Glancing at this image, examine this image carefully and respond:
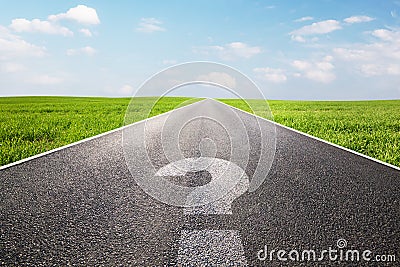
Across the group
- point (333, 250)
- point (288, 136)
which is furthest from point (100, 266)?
point (288, 136)

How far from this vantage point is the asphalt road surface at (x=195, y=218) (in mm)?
3344

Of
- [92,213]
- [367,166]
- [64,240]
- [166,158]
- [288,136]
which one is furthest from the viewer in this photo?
[288,136]

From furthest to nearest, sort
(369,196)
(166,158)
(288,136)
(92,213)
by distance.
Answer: (288,136) < (166,158) < (369,196) < (92,213)

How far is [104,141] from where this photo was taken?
9883 millimetres

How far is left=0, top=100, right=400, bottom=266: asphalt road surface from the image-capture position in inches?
132

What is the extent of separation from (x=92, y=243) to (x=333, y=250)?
204 cm

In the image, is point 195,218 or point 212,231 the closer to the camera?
point 212,231

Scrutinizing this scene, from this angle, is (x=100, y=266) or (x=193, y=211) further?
(x=193, y=211)

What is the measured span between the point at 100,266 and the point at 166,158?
4573 millimetres

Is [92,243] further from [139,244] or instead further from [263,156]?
[263,156]

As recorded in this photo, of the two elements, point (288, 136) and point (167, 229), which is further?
point (288, 136)

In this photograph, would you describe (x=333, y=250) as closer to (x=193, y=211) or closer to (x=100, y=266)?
(x=193, y=211)

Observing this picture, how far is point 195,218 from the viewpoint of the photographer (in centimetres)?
418

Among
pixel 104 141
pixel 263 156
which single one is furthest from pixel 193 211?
pixel 104 141
